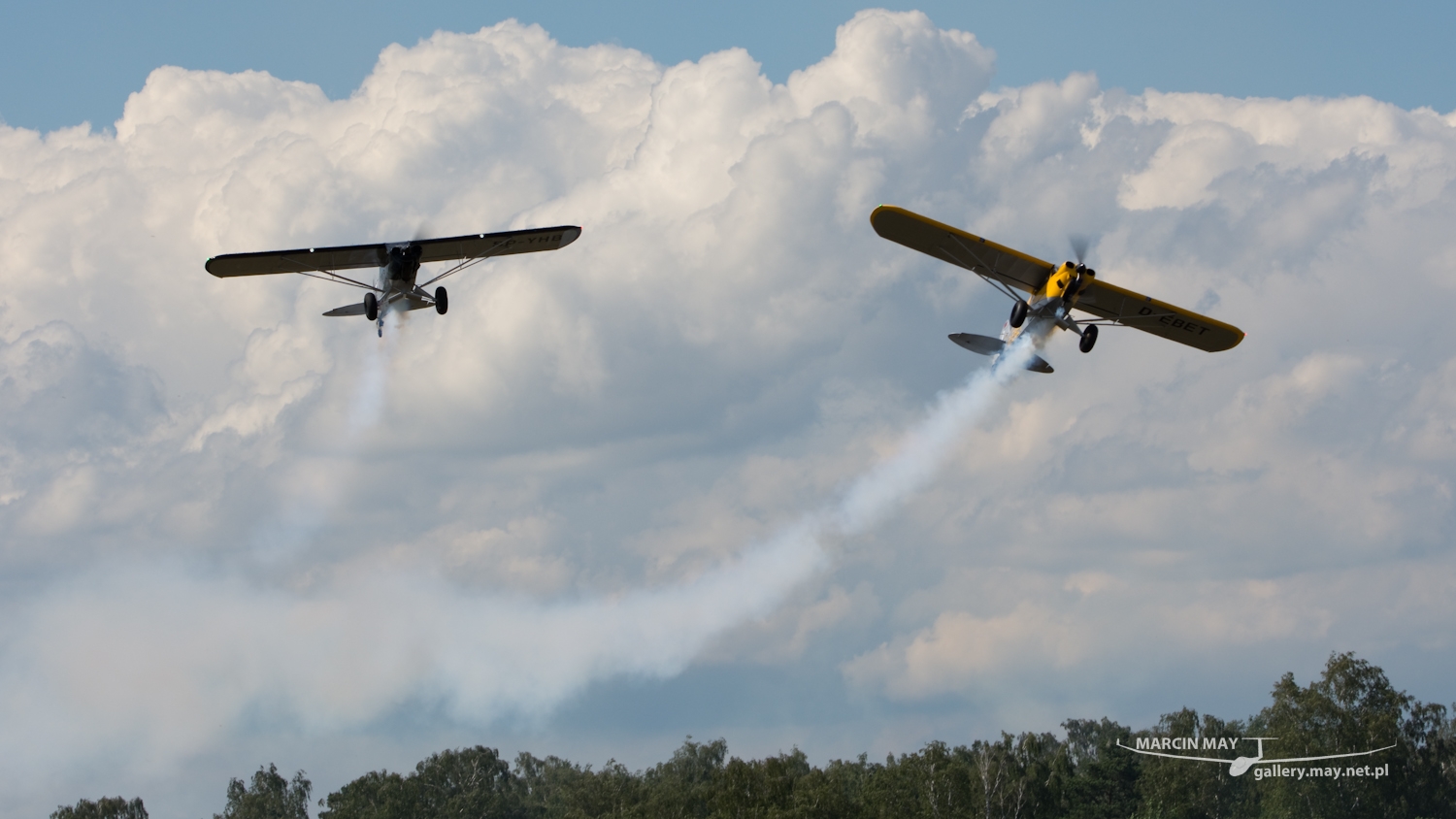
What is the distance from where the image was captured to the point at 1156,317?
46.4 metres

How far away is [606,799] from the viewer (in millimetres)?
98438

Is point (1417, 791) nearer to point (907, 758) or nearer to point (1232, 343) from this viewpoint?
point (907, 758)

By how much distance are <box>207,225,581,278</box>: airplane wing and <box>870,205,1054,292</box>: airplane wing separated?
37.5 ft

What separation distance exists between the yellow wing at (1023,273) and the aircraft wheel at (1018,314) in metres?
1.27

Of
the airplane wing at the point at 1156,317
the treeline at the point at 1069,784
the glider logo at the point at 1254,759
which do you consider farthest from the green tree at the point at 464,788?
the airplane wing at the point at 1156,317

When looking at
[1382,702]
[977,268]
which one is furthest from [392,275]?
[1382,702]

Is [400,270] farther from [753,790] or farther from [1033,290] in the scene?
[753,790]

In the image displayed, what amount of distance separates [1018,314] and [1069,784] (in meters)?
84.6

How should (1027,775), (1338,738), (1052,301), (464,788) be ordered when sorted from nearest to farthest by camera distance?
(1052,301), (1338,738), (1027,775), (464,788)

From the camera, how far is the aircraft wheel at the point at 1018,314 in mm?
41031

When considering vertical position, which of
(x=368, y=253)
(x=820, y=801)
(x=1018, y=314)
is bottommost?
(x=820, y=801)

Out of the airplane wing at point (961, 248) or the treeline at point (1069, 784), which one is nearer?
the airplane wing at point (961, 248)

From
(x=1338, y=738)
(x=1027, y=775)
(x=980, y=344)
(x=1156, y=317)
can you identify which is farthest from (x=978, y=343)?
(x=1027, y=775)

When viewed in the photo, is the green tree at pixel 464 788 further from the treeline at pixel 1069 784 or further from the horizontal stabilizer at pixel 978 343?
the horizontal stabilizer at pixel 978 343
